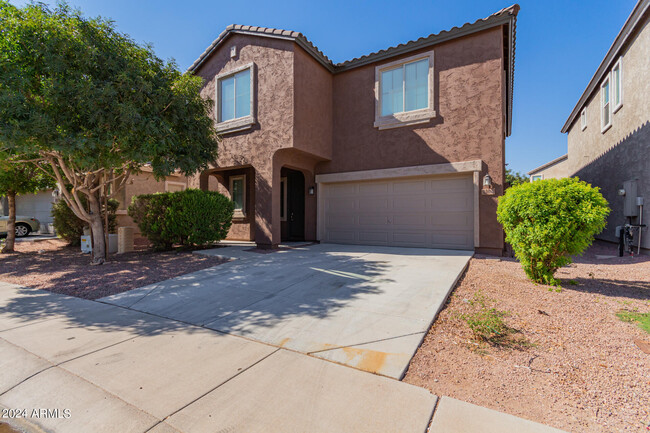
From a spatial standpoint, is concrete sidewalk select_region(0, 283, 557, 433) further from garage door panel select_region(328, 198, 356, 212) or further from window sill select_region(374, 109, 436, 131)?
window sill select_region(374, 109, 436, 131)

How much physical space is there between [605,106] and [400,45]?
30.7 ft

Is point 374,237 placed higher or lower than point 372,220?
lower

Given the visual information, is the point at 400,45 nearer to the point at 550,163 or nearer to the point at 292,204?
the point at 292,204

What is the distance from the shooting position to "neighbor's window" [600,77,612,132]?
38.7 feet

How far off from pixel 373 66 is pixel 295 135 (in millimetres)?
3684

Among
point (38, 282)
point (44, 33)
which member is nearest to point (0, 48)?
point (44, 33)

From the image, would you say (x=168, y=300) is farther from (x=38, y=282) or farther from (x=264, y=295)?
(x=38, y=282)

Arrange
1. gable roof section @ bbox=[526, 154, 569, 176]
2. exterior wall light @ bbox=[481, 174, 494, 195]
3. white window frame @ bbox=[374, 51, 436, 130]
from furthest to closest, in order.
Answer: gable roof section @ bbox=[526, 154, 569, 176] → white window frame @ bbox=[374, 51, 436, 130] → exterior wall light @ bbox=[481, 174, 494, 195]

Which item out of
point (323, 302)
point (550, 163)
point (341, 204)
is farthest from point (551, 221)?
point (550, 163)

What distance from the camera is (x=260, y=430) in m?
2.00

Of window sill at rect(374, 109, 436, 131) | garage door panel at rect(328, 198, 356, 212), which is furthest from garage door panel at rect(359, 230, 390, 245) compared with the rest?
window sill at rect(374, 109, 436, 131)

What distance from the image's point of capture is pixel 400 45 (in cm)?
941

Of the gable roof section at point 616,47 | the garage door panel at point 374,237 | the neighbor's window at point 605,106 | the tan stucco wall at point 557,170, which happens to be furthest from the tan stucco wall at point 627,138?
the tan stucco wall at point 557,170

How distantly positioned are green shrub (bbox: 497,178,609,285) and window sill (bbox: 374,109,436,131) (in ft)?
14.1
